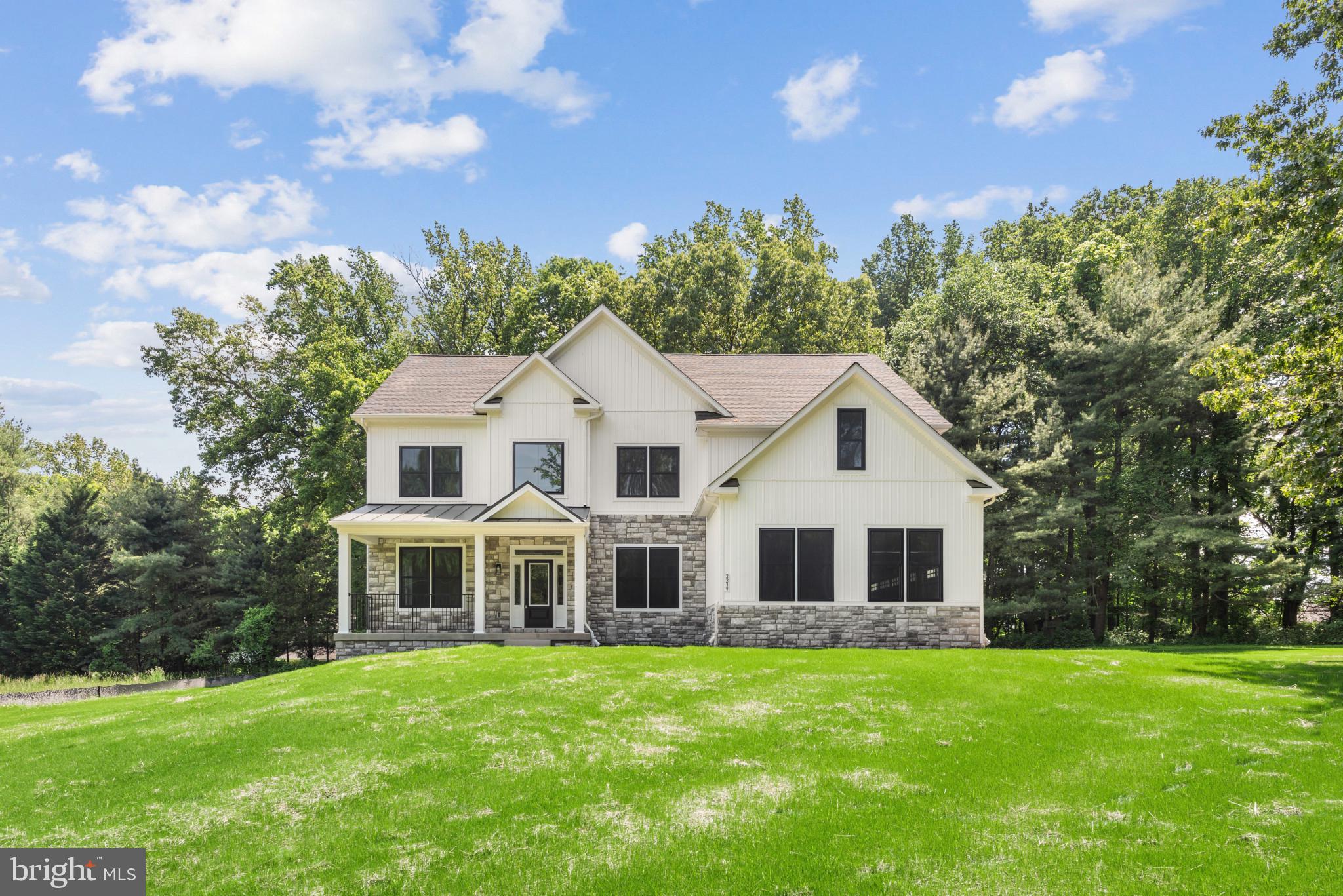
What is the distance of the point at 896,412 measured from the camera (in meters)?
17.2

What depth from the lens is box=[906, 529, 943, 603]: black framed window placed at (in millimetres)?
17077

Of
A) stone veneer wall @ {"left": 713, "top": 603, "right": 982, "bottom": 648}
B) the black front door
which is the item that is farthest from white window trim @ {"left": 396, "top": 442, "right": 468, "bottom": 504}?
stone veneer wall @ {"left": 713, "top": 603, "right": 982, "bottom": 648}

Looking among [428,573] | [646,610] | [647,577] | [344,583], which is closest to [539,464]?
[647,577]

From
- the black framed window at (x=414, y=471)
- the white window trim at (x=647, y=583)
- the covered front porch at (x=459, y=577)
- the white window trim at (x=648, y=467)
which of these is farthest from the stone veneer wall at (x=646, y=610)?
the black framed window at (x=414, y=471)

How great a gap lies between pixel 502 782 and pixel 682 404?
13721mm

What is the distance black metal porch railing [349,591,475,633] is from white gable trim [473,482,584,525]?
2.92m

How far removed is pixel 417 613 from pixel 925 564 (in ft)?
42.0

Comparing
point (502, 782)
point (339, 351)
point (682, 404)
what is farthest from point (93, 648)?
point (502, 782)

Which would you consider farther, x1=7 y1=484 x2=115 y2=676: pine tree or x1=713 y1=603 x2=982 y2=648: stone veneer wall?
x1=7 y1=484 x2=115 y2=676: pine tree

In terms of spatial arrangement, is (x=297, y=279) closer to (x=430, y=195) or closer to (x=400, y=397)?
(x=430, y=195)

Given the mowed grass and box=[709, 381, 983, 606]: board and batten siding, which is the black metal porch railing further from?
the mowed grass

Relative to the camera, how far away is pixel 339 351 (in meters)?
28.2

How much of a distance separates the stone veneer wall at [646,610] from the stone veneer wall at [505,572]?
665mm

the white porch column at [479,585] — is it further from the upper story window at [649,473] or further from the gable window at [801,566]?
the gable window at [801,566]
